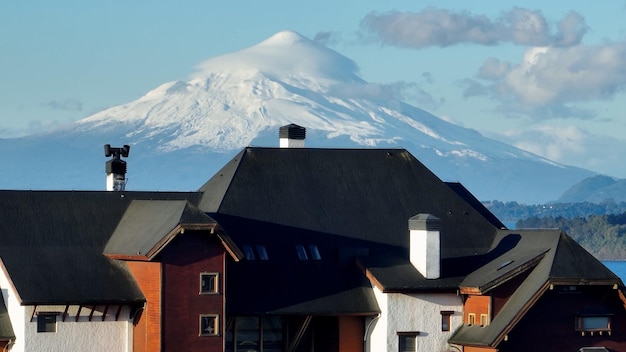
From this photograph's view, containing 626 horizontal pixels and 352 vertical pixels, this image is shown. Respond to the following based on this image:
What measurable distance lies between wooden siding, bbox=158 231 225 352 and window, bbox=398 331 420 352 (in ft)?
20.9

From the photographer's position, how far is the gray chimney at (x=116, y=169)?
6278 cm

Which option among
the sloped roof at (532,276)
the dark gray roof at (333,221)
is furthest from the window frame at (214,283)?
the sloped roof at (532,276)

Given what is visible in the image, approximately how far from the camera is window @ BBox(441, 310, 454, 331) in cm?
6028

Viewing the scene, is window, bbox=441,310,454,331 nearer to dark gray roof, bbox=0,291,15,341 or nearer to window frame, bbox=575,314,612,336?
window frame, bbox=575,314,612,336

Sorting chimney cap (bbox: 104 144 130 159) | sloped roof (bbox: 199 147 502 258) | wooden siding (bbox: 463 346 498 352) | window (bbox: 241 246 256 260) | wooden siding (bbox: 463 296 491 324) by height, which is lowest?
wooden siding (bbox: 463 346 498 352)

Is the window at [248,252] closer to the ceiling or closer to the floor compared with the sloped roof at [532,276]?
closer to the ceiling

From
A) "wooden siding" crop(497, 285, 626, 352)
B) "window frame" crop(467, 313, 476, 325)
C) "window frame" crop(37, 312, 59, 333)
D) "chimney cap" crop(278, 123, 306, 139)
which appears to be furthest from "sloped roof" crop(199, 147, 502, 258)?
"window frame" crop(37, 312, 59, 333)

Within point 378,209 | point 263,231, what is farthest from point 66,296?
point 378,209

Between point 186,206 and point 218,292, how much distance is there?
2.83m

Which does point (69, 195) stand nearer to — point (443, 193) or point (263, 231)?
point (263, 231)

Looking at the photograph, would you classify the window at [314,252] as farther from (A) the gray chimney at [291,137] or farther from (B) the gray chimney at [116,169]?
(B) the gray chimney at [116,169]

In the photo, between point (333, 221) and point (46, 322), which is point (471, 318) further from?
point (46, 322)

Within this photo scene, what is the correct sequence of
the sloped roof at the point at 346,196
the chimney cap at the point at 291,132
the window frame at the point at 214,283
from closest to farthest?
the window frame at the point at 214,283, the sloped roof at the point at 346,196, the chimney cap at the point at 291,132

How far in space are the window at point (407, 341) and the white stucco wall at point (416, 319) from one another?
0.11 metres
